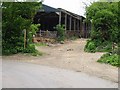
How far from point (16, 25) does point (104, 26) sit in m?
9.27

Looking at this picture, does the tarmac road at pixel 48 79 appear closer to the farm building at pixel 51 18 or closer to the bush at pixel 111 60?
the bush at pixel 111 60

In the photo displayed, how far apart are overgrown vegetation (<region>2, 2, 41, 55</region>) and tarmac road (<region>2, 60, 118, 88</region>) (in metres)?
7.09

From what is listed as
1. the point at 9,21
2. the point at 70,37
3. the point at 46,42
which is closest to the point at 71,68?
the point at 9,21

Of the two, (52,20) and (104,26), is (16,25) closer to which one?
(104,26)

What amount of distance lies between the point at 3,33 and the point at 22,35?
70.5 inches

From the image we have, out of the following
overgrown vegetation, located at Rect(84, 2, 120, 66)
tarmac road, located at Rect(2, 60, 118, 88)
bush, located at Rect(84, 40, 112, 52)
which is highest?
overgrown vegetation, located at Rect(84, 2, 120, 66)

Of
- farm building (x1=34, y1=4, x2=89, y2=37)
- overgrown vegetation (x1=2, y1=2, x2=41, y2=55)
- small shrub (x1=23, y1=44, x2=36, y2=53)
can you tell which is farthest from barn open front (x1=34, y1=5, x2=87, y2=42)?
small shrub (x1=23, y1=44, x2=36, y2=53)

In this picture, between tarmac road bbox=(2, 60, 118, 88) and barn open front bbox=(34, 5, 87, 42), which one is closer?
tarmac road bbox=(2, 60, 118, 88)

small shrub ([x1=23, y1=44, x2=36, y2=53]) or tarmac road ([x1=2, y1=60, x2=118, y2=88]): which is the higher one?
small shrub ([x1=23, y1=44, x2=36, y2=53])

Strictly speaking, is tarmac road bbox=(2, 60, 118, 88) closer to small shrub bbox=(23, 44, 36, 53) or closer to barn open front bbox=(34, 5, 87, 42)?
small shrub bbox=(23, 44, 36, 53)

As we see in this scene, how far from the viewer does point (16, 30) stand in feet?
73.9

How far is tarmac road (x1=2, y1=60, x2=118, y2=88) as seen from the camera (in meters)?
11.2

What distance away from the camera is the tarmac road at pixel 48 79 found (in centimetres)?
1122

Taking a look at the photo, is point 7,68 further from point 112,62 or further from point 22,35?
point 22,35
